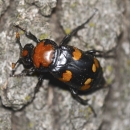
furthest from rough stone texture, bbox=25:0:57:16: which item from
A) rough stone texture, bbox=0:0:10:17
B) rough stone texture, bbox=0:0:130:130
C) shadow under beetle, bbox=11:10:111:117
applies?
shadow under beetle, bbox=11:10:111:117

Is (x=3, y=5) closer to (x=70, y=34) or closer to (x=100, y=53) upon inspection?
(x=70, y=34)

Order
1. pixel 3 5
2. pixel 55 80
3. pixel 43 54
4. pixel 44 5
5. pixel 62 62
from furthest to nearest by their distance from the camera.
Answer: pixel 55 80
pixel 62 62
pixel 43 54
pixel 44 5
pixel 3 5

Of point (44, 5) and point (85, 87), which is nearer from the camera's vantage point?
point (44, 5)

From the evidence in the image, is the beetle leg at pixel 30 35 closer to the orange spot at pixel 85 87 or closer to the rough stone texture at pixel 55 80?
the rough stone texture at pixel 55 80

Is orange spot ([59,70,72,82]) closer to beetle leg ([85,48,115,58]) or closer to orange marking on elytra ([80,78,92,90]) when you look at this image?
orange marking on elytra ([80,78,92,90])

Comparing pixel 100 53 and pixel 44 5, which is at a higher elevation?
pixel 44 5

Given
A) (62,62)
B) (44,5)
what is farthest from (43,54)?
(44,5)

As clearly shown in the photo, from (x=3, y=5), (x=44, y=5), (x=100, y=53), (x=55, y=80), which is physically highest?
(x=44, y=5)
